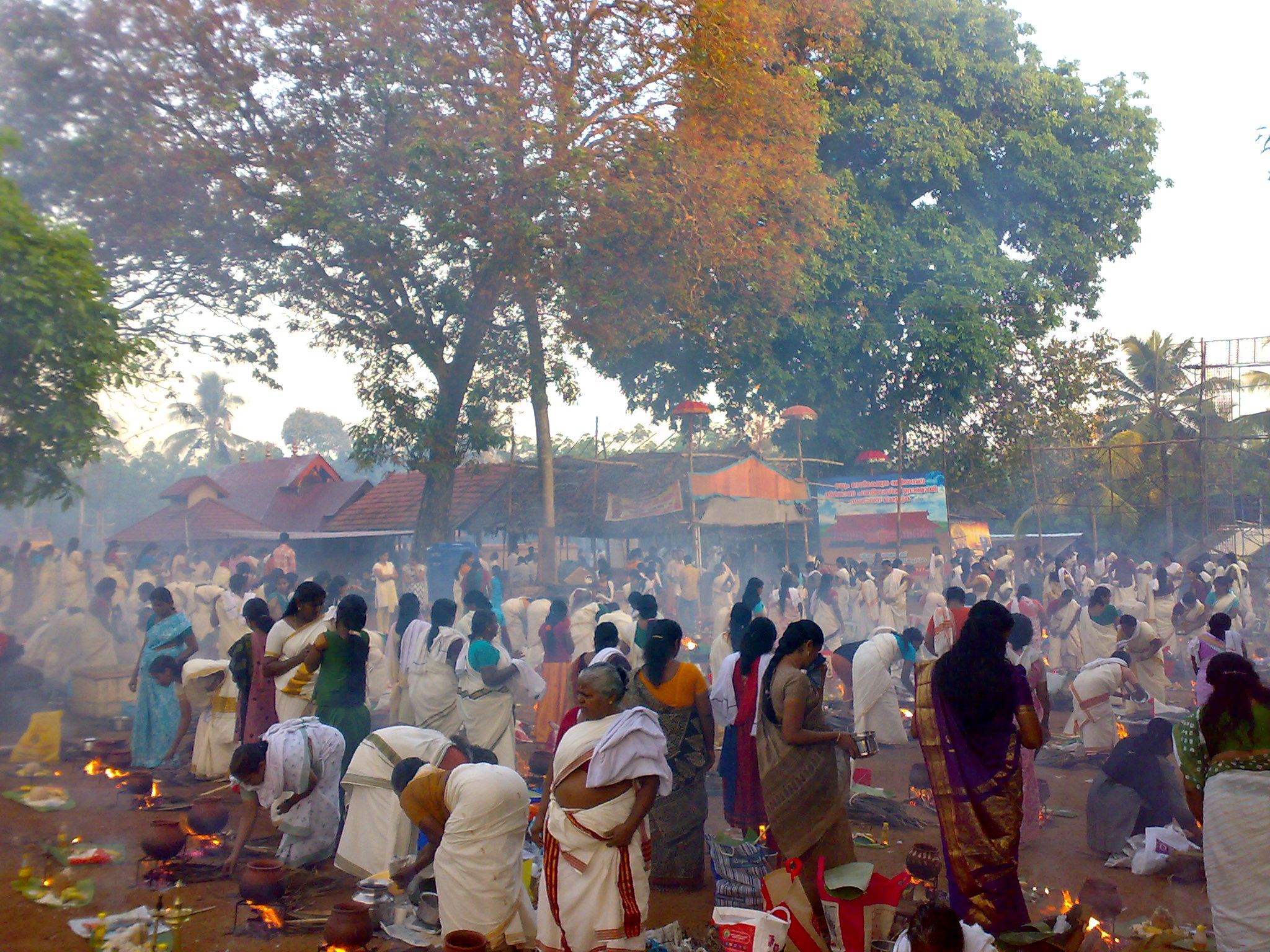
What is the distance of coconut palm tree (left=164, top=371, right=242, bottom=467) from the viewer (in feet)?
205

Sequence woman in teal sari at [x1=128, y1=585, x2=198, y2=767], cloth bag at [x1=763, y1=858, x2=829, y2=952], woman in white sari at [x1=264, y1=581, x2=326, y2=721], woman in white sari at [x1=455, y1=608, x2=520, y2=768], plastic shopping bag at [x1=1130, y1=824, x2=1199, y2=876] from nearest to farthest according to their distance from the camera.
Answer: cloth bag at [x1=763, y1=858, x2=829, y2=952], plastic shopping bag at [x1=1130, y1=824, x2=1199, y2=876], woman in white sari at [x1=264, y1=581, x2=326, y2=721], woman in white sari at [x1=455, y1=608, x2=520, y2=768], woman in teal sari at [x1=128, y1=585, x2=198, y2=767]

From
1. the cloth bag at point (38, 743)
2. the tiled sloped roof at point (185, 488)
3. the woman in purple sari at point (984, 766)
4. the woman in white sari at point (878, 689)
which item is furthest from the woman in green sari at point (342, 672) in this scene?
the tiled sloped roof at point (185, 488)

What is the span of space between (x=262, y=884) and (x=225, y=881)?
793mm

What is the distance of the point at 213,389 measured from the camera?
62.7 metres

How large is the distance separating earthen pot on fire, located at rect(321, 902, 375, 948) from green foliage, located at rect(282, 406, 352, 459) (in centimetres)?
7638

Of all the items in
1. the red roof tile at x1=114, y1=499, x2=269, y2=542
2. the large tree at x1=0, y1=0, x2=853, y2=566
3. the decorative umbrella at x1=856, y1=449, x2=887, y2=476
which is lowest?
the red roof tile at x1=114, y1=499, x2=269, y2=542

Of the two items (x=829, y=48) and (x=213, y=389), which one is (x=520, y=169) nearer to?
(x=829, y=48)

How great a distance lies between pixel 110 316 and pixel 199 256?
23.7ft

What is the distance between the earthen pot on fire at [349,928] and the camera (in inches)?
192

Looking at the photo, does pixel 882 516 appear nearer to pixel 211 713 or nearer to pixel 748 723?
pixel 211 713

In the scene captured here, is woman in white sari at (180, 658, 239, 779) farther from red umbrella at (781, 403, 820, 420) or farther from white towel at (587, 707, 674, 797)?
red umbrella at (781, 403, 820, 420)

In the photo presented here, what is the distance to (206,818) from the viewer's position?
267 inches

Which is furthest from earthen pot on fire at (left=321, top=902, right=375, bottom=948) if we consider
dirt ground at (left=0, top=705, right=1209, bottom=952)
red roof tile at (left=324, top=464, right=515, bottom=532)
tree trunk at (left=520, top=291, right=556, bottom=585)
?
red roof tile at (left=324, top=464, right=515, bottom=532)

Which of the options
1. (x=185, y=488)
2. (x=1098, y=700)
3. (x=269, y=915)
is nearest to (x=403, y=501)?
(x=185, y=488)
